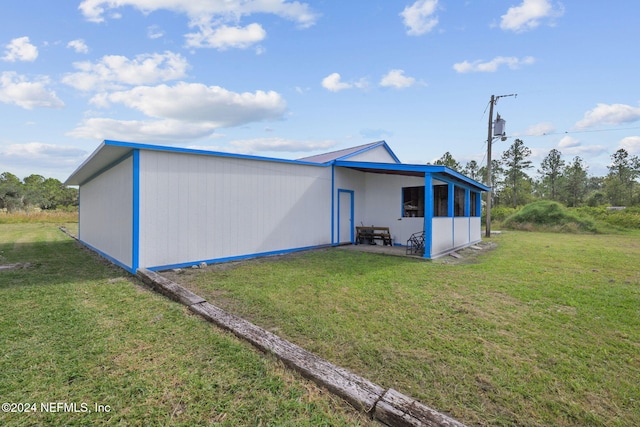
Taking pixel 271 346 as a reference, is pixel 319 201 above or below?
above

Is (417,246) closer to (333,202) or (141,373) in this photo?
(333,202)

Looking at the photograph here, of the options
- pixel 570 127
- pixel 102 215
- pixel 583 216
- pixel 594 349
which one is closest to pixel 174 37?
pixel 102 215

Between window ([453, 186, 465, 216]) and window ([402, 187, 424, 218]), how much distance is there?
3.86 feet

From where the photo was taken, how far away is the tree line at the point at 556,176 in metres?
31.4

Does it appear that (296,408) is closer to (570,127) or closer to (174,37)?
(174,37)

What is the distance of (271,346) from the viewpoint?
2.74 metres

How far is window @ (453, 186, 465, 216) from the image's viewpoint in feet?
33.6

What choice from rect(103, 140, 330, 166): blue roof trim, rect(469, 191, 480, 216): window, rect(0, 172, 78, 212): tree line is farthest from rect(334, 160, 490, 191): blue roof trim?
rect(0, 172, 78, 212): tree line

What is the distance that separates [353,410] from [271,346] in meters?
1.02

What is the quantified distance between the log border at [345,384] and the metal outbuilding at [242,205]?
3676mm

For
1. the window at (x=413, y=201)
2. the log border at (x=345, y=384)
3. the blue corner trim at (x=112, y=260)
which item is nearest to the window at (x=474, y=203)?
the window at (x=413, y=201)

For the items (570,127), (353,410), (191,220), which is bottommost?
(353,410)

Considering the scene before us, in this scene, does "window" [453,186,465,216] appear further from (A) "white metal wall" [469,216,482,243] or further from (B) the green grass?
(B) the green grass

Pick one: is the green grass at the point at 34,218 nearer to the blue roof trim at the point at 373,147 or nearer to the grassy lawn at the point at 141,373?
the blue roof trim at the point at 373,147
